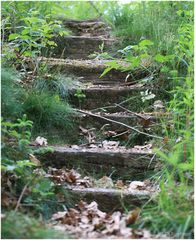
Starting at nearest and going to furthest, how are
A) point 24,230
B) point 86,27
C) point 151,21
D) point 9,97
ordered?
1. point 24,230
2. point 9,97
3. point 151,21
4. point 86,27

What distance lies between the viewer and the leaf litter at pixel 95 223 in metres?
2.28

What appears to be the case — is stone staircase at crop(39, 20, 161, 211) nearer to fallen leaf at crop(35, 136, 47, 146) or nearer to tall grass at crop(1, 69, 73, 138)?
fallen leaf at crop(35, 136, 47, 146)

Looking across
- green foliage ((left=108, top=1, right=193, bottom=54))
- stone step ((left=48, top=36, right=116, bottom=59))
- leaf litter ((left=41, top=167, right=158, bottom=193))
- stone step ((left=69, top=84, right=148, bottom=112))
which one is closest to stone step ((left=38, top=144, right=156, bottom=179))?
leaf litter ((left=41, top=167, right=158, bottom=193))

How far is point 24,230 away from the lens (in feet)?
6.73

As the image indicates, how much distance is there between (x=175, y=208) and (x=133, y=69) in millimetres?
2428

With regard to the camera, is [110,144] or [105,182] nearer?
[105,182]

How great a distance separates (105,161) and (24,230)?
1314 millimetres

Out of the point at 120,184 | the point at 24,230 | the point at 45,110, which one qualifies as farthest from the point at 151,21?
the point at 24,230

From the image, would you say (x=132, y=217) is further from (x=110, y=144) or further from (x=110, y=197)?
(x=110, y=144)

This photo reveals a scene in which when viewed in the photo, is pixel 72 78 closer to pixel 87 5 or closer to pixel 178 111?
pixel 178 111

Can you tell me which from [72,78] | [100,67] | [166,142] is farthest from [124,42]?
[166,142]

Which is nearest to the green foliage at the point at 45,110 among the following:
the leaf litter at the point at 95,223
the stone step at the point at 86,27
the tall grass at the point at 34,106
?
the tall grass at the point at 34,106

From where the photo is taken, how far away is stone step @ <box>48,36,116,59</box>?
5.45 meters

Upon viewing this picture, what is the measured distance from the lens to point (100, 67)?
475 cm
